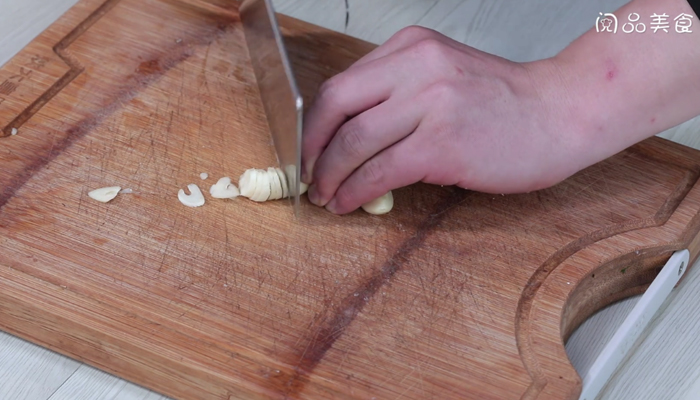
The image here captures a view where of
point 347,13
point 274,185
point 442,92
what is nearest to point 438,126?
point 442,92

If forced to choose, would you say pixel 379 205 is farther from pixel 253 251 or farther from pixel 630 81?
pixel 630 81

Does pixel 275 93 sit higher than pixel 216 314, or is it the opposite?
pixel 275 93

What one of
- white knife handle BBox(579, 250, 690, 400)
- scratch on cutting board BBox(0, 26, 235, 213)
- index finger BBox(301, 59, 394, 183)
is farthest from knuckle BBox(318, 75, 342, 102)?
white knife handle BBox(579, 250, 690, 400)

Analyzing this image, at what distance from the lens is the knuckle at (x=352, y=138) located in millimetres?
1053

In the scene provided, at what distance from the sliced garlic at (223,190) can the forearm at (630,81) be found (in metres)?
0.50

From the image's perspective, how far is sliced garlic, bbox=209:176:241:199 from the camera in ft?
3.71

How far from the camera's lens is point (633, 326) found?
1021 millimetres

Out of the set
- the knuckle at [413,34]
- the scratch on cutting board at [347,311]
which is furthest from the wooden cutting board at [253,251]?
the knuckle at [413,34]

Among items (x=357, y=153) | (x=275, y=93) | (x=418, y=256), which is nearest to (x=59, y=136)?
(x=275, y=93)

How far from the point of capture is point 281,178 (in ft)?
3.73

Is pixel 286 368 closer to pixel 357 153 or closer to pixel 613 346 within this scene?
pixel 357 153

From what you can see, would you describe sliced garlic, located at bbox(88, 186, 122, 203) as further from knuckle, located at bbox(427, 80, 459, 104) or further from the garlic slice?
knuckle, located at bbox(427, 80, 459, 104)

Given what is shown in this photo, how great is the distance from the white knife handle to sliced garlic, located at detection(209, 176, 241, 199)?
0.55m

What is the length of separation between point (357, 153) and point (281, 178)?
5.4 inches
